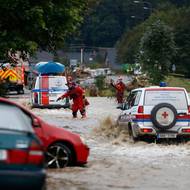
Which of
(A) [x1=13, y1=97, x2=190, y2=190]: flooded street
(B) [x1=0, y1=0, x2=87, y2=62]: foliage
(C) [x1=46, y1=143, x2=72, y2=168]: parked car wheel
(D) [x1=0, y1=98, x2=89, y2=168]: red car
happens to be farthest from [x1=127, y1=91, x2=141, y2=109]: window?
(C) [x1=46, y1=143, x2=72, y2=168]: parked car wheel

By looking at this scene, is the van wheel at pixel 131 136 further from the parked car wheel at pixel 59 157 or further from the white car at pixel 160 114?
the parked car wheel at pixel 59 157

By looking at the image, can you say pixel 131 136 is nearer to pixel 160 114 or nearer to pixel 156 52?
pixel 160 114

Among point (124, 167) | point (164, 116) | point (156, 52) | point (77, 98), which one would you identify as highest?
point (156, 52)

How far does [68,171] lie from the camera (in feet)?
42.5

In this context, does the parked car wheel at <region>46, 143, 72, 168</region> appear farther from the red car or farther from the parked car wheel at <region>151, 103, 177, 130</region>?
the parked car wheel at <region>151, 103, 177, 130</region>

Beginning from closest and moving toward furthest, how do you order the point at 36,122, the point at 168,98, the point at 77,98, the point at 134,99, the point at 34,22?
the point at 36,122
the point at 34,22
the point at 168,98
the point at 134,99
the point at 77,98

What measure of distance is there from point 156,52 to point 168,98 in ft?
99.0

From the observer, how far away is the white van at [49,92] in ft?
118

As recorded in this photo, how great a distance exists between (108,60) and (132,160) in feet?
471

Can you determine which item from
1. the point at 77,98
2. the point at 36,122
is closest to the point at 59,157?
the point at 36,122

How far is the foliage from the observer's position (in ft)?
45.0

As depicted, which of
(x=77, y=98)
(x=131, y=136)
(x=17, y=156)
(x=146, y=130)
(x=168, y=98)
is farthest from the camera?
(x=77, y=98)

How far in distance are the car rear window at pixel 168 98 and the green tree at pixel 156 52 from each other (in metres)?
28.8

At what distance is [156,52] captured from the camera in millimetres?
48344
